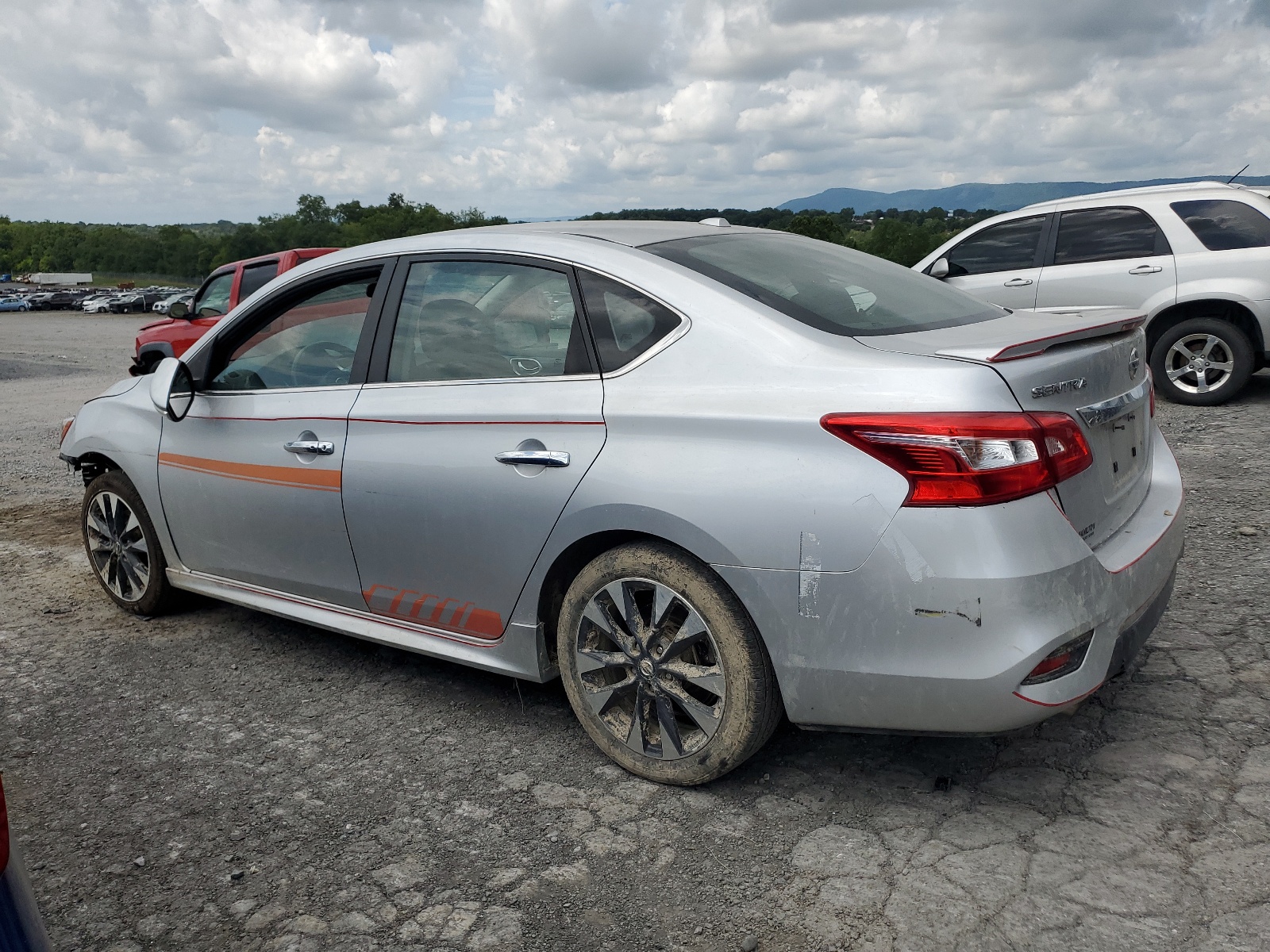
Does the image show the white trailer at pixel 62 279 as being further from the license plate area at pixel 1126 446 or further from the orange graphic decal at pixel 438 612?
the license plate area at pixel 1126 446

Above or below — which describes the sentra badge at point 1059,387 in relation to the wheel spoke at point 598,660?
above

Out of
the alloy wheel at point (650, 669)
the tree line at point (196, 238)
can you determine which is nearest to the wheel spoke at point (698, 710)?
the alloy wheel at point (650, 669)

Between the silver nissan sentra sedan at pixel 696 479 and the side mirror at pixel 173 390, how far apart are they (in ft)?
0.11

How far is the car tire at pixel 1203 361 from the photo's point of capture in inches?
327

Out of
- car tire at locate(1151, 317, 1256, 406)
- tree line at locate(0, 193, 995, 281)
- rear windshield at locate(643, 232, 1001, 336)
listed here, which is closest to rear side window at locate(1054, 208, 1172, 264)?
car tire at locate(1151, 317, 1256, 406)

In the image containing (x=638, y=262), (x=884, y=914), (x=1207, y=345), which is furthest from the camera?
(x=1207, y=345)

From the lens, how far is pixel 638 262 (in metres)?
3.10

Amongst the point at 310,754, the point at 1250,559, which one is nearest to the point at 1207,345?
the point at 1250,559

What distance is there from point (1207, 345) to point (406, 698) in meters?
7.42

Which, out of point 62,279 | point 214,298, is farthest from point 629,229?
point 62,279

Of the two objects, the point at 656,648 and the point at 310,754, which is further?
the point at 310,754

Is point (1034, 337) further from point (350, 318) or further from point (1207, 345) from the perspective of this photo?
point (1207, 345)

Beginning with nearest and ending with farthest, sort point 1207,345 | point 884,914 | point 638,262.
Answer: point 884,914 < point 638,262 < point 1207,345

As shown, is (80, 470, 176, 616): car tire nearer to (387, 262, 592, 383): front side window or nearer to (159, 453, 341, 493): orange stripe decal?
(159, 453, 341, 493): orange stripe decal
